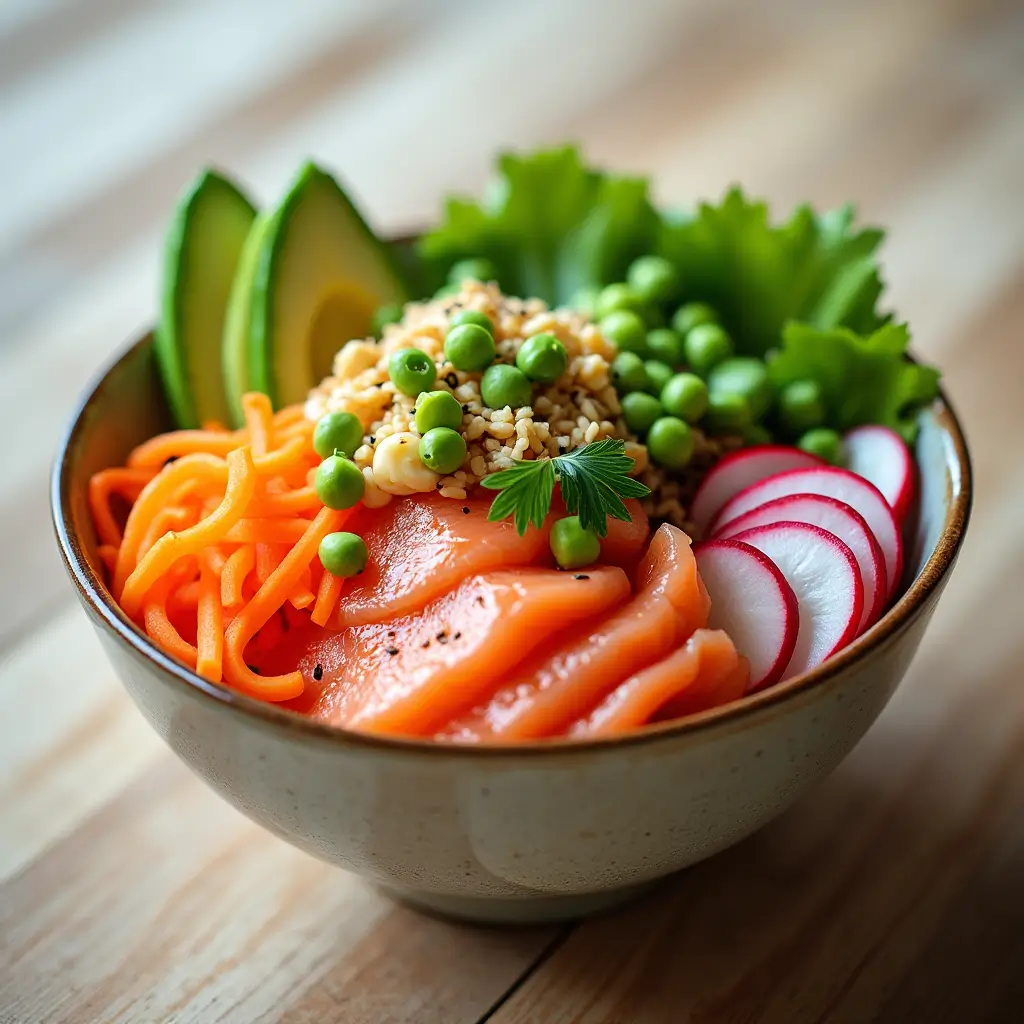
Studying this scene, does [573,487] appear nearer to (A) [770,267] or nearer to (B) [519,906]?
(B) [519,906]

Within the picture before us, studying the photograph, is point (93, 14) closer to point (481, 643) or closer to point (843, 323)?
point (843, 323)

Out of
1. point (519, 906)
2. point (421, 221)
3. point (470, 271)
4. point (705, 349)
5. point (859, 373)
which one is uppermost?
point (421, 221)

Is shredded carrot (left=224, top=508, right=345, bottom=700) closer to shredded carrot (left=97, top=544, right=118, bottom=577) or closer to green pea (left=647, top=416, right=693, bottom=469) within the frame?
shredded carrot (left=97, top=544, right=118, bottom=577)

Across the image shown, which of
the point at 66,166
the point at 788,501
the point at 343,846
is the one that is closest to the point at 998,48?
the point at 788,501

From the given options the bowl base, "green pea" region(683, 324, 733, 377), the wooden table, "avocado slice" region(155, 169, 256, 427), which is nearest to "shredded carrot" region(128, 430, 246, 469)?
"avocado slice" region(155, 169, 256, 427)

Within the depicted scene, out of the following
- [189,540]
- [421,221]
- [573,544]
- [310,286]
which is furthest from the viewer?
[421,221]

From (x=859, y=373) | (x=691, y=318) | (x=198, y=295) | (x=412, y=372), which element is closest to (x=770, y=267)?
(x=691, y=318)
